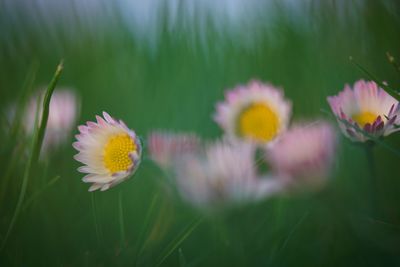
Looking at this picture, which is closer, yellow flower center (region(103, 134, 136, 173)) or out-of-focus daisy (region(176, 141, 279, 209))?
out-of-focus daisy (region(176, 141, 279, 209))

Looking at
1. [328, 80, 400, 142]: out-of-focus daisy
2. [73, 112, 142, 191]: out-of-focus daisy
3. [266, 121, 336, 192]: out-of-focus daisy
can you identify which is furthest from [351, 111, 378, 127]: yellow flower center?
[73, 112, 142, 191]: out-of-focus daisy

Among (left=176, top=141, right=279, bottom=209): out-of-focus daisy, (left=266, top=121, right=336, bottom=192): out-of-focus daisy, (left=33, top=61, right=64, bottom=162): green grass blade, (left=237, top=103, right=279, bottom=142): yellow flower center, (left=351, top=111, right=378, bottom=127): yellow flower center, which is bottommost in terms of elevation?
(left=237, top=103, right=279, bottom=142): yellow flower center

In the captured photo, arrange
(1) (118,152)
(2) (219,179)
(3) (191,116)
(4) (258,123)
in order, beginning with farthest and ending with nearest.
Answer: (3) (191,116) < (4) (258,123) < (1) (118,152) < (2) (219,179)

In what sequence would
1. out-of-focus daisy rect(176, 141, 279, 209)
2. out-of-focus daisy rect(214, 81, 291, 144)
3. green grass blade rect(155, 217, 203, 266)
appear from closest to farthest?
1. out-of-focus daisy rect(176, 141, 279, 209)
2. green grass blade rect(155, 217, 203, 266)
3. out-of-focus daisy rect(214, 81, 291, 144)

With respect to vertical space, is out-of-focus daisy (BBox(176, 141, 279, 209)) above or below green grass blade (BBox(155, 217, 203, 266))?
above

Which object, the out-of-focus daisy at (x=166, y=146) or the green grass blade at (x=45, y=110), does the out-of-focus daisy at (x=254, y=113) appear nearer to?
the out-of-focus daisy at (x=166, y=146)

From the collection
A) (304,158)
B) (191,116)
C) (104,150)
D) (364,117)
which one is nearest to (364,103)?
(364,117)

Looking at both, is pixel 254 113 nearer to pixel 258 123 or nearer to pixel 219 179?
pixel 258 123

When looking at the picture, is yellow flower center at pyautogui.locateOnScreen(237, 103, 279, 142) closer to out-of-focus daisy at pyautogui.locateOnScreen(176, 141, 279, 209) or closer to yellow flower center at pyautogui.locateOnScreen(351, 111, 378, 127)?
yellow flower center at pyautogui.locateOnScreen(351, 111, 378, 127)
